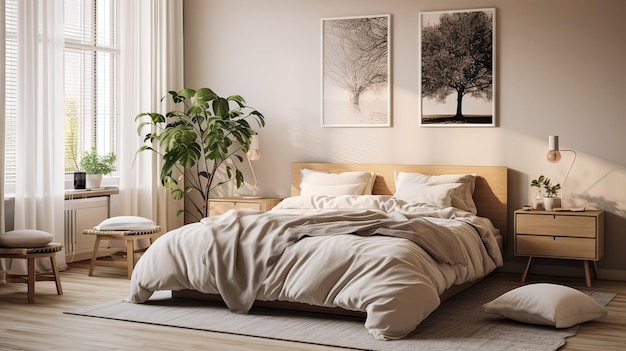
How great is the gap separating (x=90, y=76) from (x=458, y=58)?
3432 mm

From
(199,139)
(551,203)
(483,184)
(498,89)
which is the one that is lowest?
(551,203)

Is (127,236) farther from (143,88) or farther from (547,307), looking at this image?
(547,307)

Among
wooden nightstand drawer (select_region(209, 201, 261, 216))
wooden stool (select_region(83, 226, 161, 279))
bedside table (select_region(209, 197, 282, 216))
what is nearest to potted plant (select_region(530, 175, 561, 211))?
bedside table (select_region(209, 197, 282, 216))

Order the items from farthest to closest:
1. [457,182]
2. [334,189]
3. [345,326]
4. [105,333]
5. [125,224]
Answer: [334,189]
[457,182]
[125,224]
[345,326]
[105,333]

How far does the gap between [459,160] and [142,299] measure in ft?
10.3

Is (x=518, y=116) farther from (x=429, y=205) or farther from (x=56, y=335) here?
(x=56, y=335)

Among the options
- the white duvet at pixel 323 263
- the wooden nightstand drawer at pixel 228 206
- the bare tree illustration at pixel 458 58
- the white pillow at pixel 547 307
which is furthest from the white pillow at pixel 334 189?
the white pillow at pixel 547 307

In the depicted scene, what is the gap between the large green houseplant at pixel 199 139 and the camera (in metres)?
7.57

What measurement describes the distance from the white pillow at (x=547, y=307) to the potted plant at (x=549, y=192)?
168 centimetres

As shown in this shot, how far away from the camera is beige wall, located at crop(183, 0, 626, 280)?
21.8 feet

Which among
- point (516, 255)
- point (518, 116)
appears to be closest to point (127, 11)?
point (518, 116)

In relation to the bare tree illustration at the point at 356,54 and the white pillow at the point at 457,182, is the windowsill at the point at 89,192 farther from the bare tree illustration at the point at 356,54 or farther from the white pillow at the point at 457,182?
the white pillow at the point at 457,182

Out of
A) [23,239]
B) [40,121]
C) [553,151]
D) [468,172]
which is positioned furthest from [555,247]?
[40,121]

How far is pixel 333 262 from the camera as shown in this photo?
194 inches
